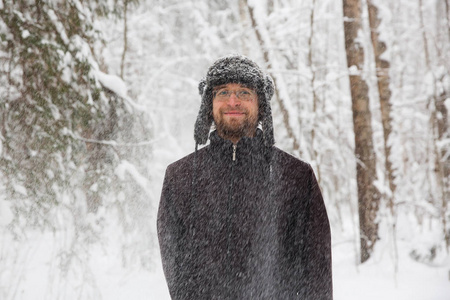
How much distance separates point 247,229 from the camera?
2264mm

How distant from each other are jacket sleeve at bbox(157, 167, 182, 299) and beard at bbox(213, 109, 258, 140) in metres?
0.40

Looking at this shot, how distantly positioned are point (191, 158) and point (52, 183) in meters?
2.60

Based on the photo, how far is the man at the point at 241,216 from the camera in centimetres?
225

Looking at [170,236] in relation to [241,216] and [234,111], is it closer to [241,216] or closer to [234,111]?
[241,216]

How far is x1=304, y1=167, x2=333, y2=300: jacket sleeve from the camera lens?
2.22 m

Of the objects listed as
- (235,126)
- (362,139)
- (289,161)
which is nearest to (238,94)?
(235,126)

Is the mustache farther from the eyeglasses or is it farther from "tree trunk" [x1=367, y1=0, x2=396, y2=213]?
"tree trunk" [x1=367, y1=0, x2=396, y2=213]

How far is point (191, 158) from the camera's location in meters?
2.46

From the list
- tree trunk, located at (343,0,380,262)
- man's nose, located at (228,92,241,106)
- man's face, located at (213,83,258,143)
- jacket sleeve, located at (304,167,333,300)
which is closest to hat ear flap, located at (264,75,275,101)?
man's face, located at (213,83,258,143)

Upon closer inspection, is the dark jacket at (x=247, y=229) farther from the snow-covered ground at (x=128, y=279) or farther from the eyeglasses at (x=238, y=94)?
the snow-covered ground at (x=128, y=279)

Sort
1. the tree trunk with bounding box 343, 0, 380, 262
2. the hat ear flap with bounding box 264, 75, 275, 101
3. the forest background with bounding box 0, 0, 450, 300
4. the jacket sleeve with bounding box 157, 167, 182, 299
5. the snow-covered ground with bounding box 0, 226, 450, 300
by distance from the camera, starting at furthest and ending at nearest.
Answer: the tree trunk with bounding box 343, 0, 380, 262, the snow-covered ground with bounding box 0, 226, 450, 300, the forest background with bounding box 0, 0, 450, 300, the hat ear flap with bounding box 264, 75, 275, 101, the jacket sleeve with bounding box 157, 167, 182, 299

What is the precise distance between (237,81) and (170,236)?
3.11 ft

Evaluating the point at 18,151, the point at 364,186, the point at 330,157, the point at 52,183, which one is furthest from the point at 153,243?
the point at 330,157

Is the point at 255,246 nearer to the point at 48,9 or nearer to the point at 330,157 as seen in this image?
the point at 48,9
